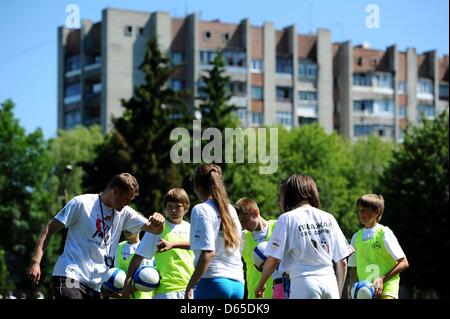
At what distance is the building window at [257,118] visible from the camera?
104775 mm

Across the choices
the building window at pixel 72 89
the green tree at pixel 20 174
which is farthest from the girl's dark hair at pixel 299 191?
the building window at pixel 72 89

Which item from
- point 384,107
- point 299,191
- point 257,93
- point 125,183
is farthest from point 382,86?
point 299,191

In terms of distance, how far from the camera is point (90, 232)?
38.5 ft

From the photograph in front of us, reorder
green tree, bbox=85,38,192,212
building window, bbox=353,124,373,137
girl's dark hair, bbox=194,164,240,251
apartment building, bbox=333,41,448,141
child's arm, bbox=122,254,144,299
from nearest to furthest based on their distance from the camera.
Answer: girl's dark hair, bbox=194,164,240,251 → child's arm, bbox=122,254,144,299 → green tree, bbox=85,38,192,212 → apartment building, bbox=333,41,448,141 → building window, bbox=353,124,373,137

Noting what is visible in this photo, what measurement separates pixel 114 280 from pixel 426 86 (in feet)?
346

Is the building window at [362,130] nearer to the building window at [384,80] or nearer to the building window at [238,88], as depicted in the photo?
the building window at [384,80]

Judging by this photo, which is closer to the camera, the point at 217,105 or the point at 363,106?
the point at 217,105

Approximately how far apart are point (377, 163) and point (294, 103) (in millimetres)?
23291

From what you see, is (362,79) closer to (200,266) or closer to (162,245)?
(162,245)

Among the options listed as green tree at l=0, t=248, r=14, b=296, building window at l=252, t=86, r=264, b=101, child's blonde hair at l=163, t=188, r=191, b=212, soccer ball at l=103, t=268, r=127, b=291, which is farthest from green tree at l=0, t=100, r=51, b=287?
child's blonde hair at l=163, t=188, r=191, b=212

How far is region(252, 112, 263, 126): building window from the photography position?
104775 millimetres

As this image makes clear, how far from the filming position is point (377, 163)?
86.6 m

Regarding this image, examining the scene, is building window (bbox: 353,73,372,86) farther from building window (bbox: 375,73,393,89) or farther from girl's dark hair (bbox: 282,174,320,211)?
girl's dark hair (bbox: 282,174,320,211)

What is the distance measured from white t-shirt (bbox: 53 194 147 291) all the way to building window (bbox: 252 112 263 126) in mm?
92657
